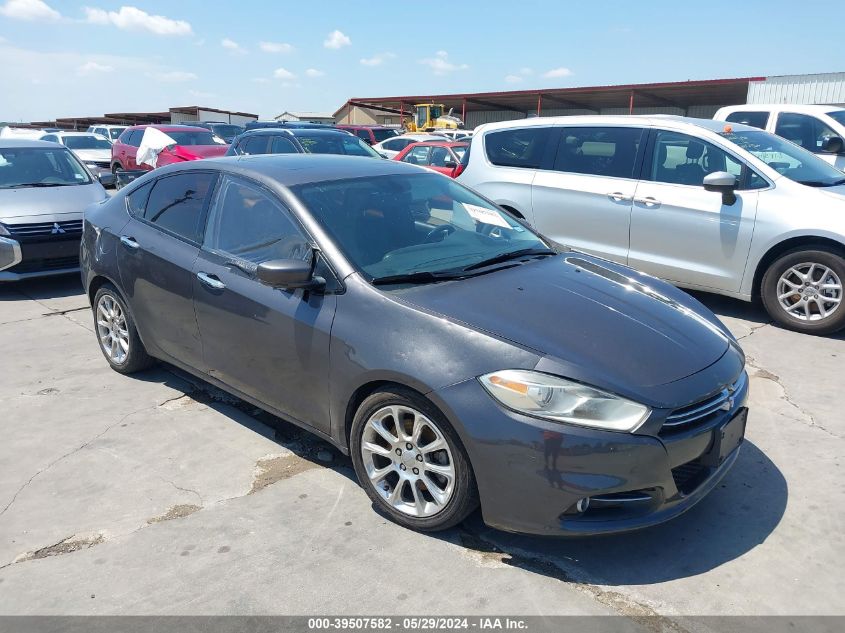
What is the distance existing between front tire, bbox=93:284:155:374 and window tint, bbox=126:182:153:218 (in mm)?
582

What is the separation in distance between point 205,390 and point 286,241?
177 cm

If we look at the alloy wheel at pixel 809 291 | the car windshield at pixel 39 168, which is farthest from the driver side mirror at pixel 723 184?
the car windshield at pixel 39 168

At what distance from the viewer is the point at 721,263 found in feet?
20.3

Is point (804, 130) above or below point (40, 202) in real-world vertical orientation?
above

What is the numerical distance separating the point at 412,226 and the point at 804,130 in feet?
26.5

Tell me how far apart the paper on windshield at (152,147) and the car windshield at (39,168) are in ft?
22.6

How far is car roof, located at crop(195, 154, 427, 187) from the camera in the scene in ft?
12.8

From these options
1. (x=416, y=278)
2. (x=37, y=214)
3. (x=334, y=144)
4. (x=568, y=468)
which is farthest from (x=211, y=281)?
(x=334, y=144)

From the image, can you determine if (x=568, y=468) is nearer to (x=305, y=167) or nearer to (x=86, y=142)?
(x=305, y=167)

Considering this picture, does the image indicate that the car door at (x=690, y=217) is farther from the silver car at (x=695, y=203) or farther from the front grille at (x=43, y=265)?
the front grille at (x=43, y=265)

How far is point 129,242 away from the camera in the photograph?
15.2 feet

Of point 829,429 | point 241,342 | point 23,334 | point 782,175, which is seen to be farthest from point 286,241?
point 782,175

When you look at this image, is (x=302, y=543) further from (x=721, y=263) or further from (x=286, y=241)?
(x=721, y=263)

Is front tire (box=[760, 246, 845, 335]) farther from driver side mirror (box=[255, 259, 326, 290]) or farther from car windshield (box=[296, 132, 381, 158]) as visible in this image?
car windshield (box=[296, 132, 381, 158])
